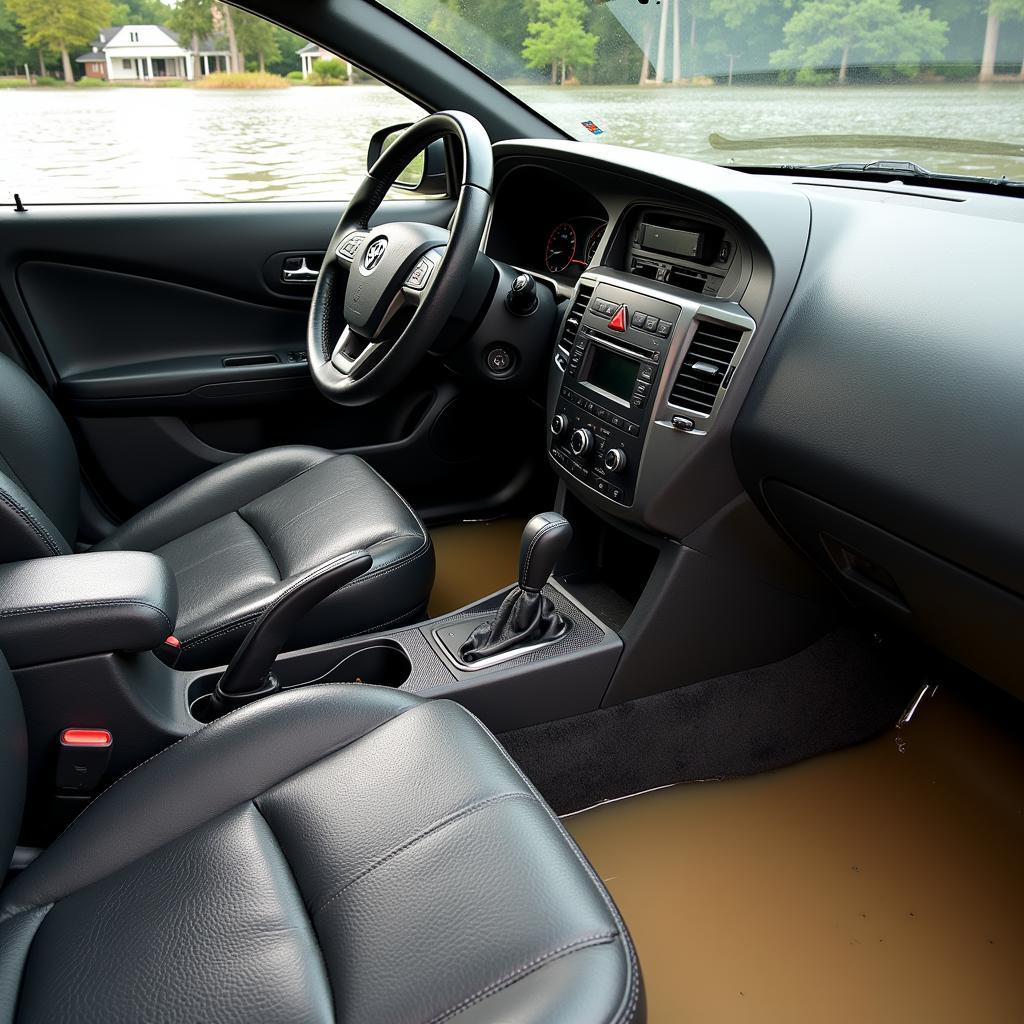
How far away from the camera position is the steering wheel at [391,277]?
1.54 m

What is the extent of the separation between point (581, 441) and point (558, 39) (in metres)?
0.96

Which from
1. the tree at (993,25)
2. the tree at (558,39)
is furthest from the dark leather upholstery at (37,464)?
the tree at (993,25)

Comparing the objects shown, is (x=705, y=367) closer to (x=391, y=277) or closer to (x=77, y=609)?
(x=391, y=277)

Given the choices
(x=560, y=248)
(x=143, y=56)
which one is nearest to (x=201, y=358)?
(x=143, y=56)

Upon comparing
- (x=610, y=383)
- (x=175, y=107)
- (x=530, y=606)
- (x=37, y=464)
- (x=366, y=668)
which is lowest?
(x=366, y=668)

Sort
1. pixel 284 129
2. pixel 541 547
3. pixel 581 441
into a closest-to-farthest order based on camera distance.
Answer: pixel 541 547, pixel 581 441, pixel 284 129

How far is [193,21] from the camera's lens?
2012 millimetres

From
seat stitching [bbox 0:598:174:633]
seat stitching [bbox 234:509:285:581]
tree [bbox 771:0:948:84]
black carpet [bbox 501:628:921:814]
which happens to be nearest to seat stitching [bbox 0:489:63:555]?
seat stitching [bbox 0:598:174:633]

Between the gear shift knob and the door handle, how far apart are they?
3.84 ft

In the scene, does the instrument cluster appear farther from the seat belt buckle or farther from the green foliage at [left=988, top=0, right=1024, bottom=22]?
the seat belt buckle

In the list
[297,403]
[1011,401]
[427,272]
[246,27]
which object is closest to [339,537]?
[427,272]

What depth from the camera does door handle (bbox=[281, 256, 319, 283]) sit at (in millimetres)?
2322

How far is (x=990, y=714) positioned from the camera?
1821 millimetres

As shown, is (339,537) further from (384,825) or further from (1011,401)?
(1011,401)
